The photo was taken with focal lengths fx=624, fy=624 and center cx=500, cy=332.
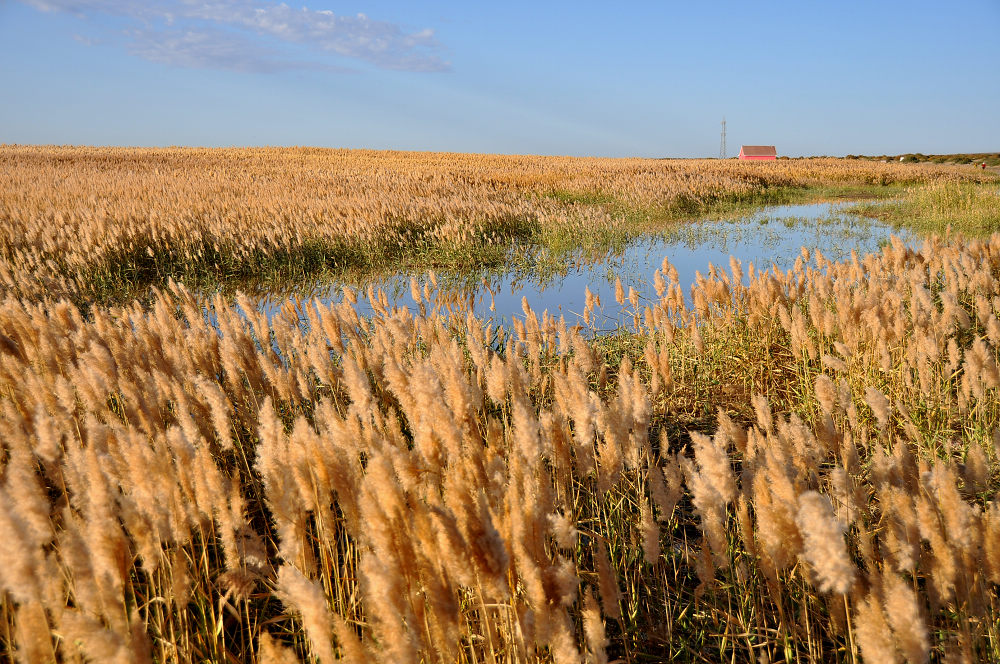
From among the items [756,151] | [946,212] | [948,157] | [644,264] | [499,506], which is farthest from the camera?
[756,151]

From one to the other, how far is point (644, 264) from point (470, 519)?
24.1 ft

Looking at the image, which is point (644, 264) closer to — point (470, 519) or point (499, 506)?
point (499, 506)

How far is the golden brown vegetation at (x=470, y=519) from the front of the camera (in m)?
1.01

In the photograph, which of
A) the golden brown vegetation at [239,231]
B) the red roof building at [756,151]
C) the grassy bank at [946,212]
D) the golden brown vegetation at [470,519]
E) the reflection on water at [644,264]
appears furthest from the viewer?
the red roof building at [756,151]

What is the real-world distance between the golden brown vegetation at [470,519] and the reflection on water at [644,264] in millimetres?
1662

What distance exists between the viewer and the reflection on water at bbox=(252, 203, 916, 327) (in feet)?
19.9

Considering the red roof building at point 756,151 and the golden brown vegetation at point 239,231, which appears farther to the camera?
the red roof building at point 756,151

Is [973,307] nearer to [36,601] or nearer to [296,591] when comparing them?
[296,591]

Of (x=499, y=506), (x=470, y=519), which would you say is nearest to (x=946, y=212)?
(x=499, y=506)

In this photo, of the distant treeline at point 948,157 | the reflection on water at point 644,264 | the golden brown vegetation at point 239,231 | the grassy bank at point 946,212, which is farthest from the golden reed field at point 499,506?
the distant treeline at point 948,157

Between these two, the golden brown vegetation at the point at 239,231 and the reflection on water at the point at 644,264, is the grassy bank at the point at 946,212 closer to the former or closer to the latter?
the reflection on water at the point at 644,264

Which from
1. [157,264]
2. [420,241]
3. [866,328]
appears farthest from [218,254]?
[866,328]

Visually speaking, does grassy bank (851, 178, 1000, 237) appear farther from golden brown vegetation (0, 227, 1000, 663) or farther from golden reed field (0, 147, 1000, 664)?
golden brown vegetation (0, 227, 1000, 663)

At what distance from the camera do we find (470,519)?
1.03m
